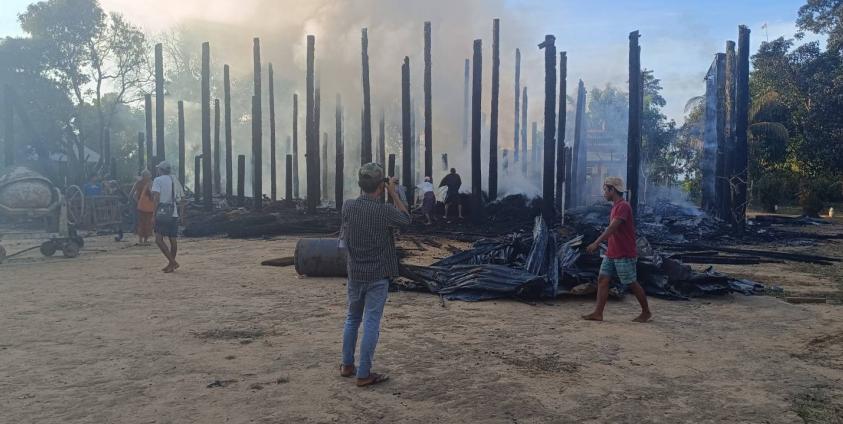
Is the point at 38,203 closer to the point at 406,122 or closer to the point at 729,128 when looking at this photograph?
the point at 406,122

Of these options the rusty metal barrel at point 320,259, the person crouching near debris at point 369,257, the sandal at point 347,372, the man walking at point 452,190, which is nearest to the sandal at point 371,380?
the person crouching near debris at point 369,257

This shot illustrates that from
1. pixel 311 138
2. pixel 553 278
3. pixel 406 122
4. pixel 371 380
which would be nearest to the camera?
pixel 371 380

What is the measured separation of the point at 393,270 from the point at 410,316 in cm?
229

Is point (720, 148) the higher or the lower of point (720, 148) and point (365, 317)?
the higher

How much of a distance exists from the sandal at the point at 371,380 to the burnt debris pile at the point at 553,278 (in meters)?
3.08

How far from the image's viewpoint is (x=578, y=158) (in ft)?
94.5

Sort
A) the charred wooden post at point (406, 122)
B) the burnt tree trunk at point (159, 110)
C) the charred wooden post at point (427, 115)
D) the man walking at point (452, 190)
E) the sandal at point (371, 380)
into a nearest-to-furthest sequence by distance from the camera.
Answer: the sandal at point (371, 380)
the man walking at point (452, 190)
the charred wooden post at point (427, 115)
the charred wooden post at point (406, 122)
the burnt tree trunk at point (159, 110)

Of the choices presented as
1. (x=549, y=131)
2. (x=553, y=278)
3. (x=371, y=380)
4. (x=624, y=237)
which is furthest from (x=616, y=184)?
(x=549, y=131)

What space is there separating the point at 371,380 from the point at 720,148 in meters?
17.4

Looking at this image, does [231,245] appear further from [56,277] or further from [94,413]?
[94,413]

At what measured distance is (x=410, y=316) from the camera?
6.63 metres

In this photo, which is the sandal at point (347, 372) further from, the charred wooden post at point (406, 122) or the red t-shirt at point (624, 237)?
the charred wooden post at point (406, 122)

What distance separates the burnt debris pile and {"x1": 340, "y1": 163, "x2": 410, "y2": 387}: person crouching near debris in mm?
2987

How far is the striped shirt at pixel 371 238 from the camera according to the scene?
4398 mm
